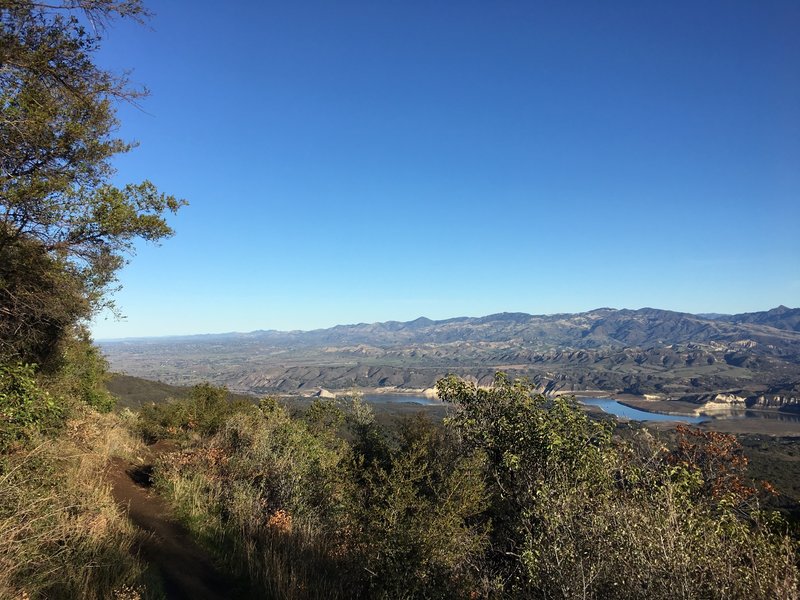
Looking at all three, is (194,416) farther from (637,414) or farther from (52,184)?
(637,414)

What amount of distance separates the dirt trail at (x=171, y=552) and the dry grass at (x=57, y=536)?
0.42m

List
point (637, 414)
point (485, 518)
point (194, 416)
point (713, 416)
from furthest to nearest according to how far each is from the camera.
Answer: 1. point (637, 414)
2. point (713, 416)
3. point (194, 416)
4. point (485, 518)

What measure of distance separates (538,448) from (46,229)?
34.3ft

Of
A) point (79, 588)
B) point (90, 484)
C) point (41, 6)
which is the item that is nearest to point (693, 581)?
point (79, 588)

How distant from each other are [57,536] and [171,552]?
1.83m

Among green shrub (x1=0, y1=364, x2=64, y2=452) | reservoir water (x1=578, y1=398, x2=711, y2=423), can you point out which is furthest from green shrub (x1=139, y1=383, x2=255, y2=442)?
reservoir water (x1=578, y1=398, x2=711, y2=423)

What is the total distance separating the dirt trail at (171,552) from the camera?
543 cm

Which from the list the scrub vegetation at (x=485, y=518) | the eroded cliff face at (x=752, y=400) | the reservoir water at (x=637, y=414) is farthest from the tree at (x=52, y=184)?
the eroded cliff face at (x=752, y=400)

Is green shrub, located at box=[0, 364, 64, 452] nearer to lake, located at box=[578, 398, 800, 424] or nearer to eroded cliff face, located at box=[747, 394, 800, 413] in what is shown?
lake, located at box=[578, 398, 800, 424]

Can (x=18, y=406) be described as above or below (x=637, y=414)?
above

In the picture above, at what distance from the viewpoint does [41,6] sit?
608cm

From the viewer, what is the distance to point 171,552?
21.0 ft

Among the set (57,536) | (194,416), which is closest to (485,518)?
(57,536)

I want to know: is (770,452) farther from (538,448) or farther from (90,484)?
(90,484)
